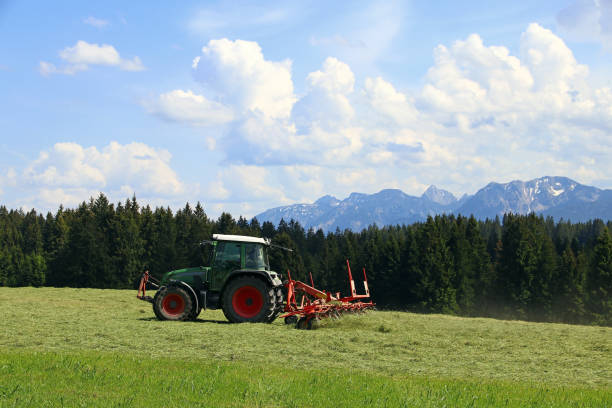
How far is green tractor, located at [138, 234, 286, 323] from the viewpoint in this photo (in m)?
16.9

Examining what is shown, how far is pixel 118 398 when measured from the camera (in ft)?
22.7

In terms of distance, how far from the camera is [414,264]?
58.3 meters

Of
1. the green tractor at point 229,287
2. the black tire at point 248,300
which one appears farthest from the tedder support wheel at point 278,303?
the black tire at point 248,300

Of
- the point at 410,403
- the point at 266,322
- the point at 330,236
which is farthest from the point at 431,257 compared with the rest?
the point at 410,403

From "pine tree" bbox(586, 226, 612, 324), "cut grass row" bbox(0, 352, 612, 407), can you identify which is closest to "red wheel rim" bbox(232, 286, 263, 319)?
"cut grass row" bbox(0, 352, 612, 407)

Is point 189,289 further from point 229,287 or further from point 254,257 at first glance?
point 254,257

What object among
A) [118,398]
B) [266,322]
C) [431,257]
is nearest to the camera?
[118,398]

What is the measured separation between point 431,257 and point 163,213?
42.3 meters

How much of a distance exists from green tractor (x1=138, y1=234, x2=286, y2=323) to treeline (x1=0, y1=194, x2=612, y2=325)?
121 ft

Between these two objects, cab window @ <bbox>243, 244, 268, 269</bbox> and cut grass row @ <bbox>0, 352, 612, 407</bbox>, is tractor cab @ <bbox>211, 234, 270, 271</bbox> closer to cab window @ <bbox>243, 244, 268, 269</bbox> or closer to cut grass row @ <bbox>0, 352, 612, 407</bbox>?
cab window @ <bbox>243, 244, 268, 269</bbox>

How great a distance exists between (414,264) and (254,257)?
4292 centimetres

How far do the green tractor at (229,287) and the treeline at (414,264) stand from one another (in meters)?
36.9

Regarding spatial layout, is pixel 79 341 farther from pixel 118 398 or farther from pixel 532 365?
pixel 532 365

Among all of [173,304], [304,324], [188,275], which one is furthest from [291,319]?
[173,304]
